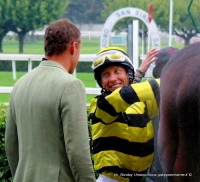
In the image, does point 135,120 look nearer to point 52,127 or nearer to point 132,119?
point 132,119

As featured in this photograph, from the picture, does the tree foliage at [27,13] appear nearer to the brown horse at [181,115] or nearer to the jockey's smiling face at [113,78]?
the jockey's smiling face at [113,78]

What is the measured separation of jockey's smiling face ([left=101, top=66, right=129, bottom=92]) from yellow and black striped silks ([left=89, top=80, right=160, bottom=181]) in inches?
3.0

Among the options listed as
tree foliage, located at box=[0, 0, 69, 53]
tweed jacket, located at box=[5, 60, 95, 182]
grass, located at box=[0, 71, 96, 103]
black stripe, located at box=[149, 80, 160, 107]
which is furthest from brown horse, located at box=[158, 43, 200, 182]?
tree foliage, located at box=[0, 0, 69, 53]

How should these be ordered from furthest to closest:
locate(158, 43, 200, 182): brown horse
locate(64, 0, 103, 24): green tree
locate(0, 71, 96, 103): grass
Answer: locate(64, 0, 103, 24): green tree < locate(0, 71, 96, 103): grass < locate(158, 43, 200, 182): brown horse

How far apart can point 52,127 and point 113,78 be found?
321 millimetres

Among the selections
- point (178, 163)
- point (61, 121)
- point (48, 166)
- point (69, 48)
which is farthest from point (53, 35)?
point (178, 163)

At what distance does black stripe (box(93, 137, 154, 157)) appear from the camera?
82.6 inches

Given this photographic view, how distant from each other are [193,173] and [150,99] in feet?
0.96

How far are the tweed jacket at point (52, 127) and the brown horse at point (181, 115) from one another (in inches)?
11.9

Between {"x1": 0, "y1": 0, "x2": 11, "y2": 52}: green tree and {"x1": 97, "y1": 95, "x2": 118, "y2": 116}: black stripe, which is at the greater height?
{"x1": 97, "y1": 95, "x2": 118, "y2": 116}: black stripe

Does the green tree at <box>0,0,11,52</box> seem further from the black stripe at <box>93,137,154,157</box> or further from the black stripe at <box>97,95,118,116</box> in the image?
the black stripe at <box>97,95,118,116</box>

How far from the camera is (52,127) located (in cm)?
199

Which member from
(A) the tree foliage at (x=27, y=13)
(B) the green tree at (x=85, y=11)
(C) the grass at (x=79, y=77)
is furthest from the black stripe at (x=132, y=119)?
(B) the green tree at (x=85, y=11)

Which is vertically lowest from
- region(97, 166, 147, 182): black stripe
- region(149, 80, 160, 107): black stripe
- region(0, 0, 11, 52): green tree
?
region(0, 0, 11, 52): green tree
